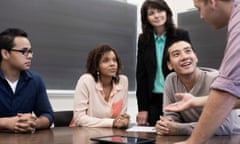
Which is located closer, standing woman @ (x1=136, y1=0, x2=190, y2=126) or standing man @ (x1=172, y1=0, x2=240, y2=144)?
standing man @ (x1=172, y1=0, x2=240, y2=144)

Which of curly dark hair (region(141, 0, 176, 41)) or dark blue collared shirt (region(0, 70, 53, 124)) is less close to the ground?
curly dark hair (region(141, 0, 176, 41))

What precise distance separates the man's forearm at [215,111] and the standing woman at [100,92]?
1.32m

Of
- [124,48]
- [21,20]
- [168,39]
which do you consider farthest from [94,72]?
[124,48]

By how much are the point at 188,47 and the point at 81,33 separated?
1.80 meters

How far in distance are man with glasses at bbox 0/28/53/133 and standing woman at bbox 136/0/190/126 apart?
833mm

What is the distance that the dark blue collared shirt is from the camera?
209 cm

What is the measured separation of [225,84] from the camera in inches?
37.6

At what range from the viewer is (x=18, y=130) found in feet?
6.12

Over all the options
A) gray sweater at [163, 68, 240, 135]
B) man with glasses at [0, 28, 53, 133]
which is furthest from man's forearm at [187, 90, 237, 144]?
man with glasses at [0, 28, 53, 133]

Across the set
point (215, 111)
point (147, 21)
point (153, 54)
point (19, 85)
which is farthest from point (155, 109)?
point (215, 111)

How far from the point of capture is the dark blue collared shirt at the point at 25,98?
209cm

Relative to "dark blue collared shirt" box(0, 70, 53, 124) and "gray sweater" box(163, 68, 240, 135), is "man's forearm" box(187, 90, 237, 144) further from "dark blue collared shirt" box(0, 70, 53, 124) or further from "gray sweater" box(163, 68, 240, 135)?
"dark blue collared shirt" box(0, 70, 53, 124)

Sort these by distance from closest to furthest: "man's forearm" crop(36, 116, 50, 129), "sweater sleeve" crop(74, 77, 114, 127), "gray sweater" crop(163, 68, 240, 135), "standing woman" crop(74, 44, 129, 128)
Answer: "gray sweater" crop(163, 68, 240, 135), "man's forearm" crop(36, 116, 50, 129), "sweater sleeve" crop(74, 77, 114, 127), "standing woman" crop(74, 44, 129, 128)

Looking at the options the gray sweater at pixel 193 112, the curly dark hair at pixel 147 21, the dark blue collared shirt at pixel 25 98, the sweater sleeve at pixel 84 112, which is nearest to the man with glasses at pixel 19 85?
the dark blue collared shirt at pixel 25 98
